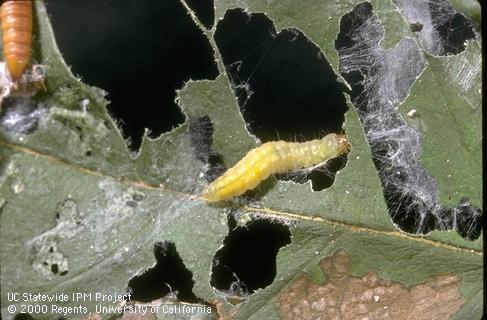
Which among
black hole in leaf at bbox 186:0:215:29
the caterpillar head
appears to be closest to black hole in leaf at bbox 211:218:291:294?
the caterpillar head

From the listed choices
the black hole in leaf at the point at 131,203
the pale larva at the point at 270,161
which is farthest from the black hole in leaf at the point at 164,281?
the pale larva at the point at 270,161

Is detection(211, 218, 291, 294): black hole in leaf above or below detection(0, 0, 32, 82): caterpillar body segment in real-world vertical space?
below

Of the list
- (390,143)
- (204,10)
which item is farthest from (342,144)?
(204,10)

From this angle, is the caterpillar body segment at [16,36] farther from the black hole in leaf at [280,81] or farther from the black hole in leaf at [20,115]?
the black hole in leaf at [280,81]

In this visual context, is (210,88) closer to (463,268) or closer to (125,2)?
(125,2)

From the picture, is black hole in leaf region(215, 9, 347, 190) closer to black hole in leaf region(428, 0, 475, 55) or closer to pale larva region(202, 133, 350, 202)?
A: pale larva region(202, 133, 350, 202)

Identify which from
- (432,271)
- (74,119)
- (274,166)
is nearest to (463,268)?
(432,271)
